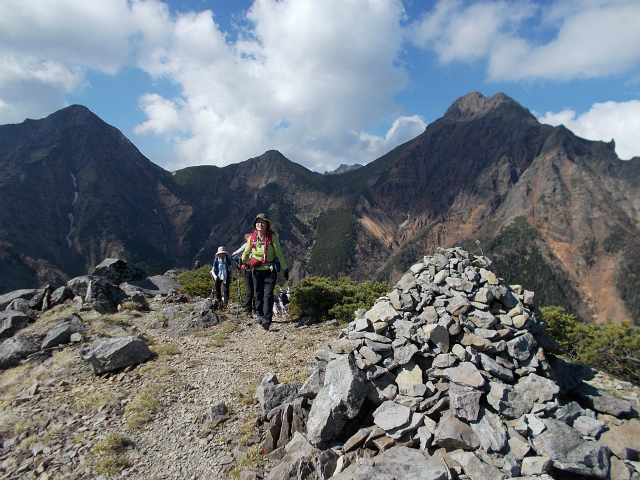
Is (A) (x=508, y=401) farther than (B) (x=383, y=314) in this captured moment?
No

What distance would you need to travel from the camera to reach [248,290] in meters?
12.5

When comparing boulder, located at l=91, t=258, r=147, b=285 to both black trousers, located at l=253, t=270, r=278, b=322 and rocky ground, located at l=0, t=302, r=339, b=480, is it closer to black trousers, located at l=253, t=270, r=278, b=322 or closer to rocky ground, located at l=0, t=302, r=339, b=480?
rocky ground, located at l=0, t=302, r=339, b=480

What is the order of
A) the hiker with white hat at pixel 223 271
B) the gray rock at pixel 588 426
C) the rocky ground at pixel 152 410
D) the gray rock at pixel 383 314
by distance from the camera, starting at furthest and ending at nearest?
1. the hiker with white hat at pixel 223 271
2. the gray rock at pixel 383 314
3. the rocky ground at pixel 152 410
4. the gray rock at pixel 588 426

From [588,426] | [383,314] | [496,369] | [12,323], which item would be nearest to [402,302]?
[383,314]

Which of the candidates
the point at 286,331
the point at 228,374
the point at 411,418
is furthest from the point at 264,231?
the point at 411,418

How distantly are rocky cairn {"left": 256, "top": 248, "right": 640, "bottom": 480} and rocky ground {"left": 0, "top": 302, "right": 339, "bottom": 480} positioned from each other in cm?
73

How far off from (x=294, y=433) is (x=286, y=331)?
557 cm

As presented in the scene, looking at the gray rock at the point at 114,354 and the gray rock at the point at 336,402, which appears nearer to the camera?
the gray rock at the point at 336,402

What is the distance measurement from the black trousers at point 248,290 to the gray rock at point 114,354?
4000 mm

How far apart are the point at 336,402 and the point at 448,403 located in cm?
177

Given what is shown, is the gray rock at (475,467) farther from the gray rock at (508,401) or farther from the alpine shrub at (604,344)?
the alpine shrub at (604,344)

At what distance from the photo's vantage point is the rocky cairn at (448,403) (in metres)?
4.64

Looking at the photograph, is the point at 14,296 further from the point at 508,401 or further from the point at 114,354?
the point at 508,401

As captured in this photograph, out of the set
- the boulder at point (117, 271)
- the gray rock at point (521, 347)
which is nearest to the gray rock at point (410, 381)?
the gray rock at point (521, 347)
